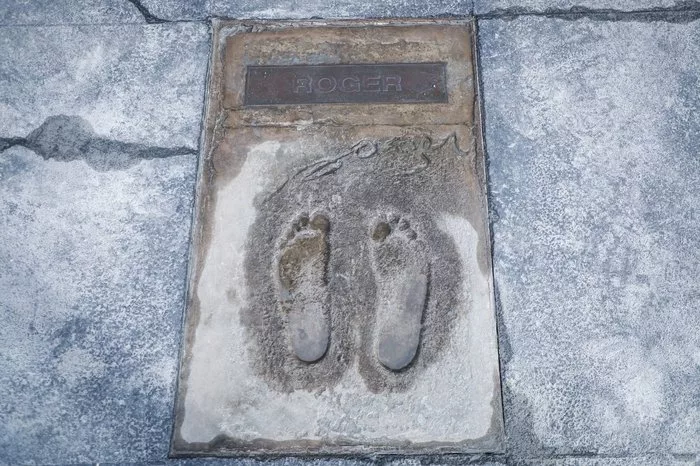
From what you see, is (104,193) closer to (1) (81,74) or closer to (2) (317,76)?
(1) (81,74)

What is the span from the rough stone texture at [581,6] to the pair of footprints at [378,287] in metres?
0.67

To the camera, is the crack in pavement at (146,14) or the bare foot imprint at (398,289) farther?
the crack in pavement at (146,14)

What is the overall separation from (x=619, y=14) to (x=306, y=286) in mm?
1119

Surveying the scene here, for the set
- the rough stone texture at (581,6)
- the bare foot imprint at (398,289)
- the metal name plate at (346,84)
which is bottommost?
the bare foot imprint at (398,289)

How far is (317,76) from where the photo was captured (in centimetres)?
161

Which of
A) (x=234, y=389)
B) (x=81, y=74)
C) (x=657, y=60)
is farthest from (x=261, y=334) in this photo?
(x=657, y=60)

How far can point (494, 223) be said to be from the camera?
1.46 m

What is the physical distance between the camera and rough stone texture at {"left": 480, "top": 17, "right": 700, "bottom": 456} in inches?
53.2

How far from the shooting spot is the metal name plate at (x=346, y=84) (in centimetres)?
159

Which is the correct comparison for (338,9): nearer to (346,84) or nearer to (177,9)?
(346,84)

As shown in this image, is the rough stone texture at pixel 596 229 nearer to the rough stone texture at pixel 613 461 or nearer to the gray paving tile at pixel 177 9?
the rough stone texture at pixel 613 461

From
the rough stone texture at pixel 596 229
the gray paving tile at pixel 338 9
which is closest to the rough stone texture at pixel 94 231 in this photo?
the gray paving tile at pixel 338 9

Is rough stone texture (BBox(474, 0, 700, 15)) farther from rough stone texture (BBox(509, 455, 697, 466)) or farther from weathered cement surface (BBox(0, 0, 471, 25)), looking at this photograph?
rough stone texture (BBox(509, 455, 697, 466))

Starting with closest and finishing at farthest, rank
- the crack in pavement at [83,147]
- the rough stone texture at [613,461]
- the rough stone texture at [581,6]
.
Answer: the rough stone texture at [613,461], the crack in pavement at [83,147], the rough stone texture at [581,6]
